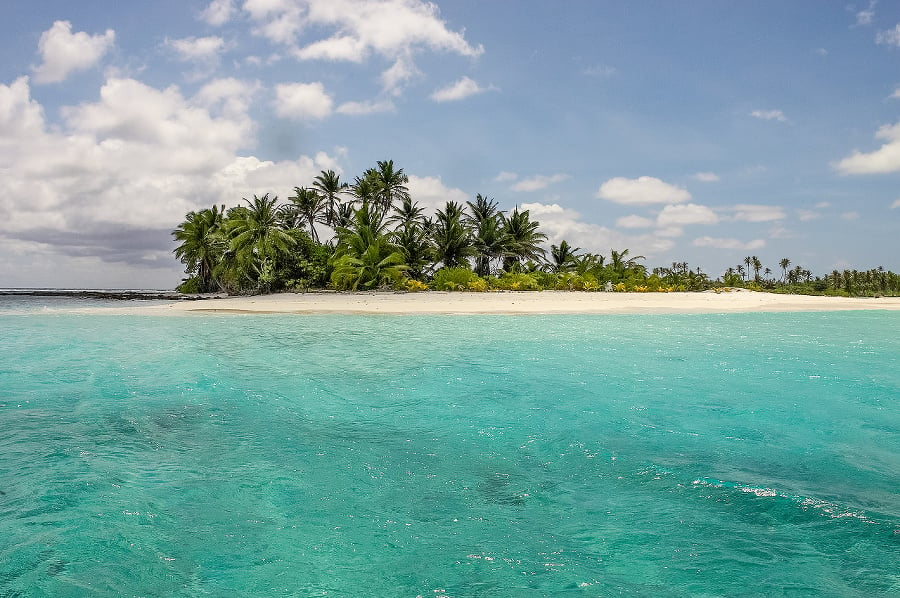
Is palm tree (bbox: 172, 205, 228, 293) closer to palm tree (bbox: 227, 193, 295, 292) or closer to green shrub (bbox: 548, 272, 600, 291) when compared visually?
palm tree (bbox: 227, 193, 295, 292)

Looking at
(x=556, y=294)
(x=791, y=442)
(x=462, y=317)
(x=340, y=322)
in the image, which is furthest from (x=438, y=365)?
(x=556, y=294)

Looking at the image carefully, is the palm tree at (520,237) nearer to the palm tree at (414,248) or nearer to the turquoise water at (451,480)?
the palm tree at (414,248)

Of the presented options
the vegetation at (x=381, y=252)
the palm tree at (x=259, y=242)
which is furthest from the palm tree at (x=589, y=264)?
the palm tree at (x=259, y=242)

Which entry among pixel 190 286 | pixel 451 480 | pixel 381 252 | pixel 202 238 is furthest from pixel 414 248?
pixel 451 480

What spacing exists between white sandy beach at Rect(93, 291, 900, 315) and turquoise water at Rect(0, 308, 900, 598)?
49.5 feet

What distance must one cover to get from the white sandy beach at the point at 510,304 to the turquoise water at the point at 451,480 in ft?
49.5

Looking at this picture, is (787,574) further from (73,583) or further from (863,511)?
(73,583)

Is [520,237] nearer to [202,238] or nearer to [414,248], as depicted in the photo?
[414,248]

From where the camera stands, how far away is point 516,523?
3471 mm

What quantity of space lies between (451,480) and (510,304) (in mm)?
23212

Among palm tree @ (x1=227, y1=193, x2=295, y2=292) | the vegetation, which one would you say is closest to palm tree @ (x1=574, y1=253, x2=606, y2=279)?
the vegetation

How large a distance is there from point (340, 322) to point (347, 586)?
56.0 ft

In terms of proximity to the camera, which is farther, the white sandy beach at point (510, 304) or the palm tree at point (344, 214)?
the palm tree at point (344, 214)

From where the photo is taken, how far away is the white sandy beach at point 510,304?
81.3ft
